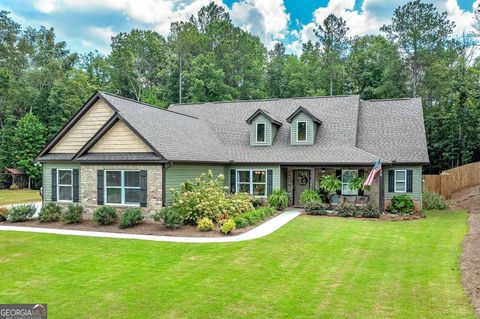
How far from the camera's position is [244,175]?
21.7 meters

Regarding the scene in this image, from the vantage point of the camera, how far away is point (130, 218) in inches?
593

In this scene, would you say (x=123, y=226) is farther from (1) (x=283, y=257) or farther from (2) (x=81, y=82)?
Result: (2) (x=81, y=82)

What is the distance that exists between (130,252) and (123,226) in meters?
4.09

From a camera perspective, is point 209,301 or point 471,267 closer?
point 209,301

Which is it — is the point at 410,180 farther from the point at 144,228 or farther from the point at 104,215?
the point at 104,215

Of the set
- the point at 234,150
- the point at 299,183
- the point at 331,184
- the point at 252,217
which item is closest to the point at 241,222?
the point at 252,217

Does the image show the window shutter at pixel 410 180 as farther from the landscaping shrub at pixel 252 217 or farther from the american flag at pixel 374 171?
the landscaping shrub at pixel 252 217

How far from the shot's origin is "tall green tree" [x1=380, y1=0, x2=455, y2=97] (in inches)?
1331

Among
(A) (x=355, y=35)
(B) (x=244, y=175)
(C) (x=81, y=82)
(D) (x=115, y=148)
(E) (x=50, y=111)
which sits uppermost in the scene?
(A) (x=355, y=35)

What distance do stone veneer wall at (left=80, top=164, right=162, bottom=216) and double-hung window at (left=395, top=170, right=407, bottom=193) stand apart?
12.7 m

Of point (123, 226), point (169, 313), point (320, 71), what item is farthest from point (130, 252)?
point (320, 71)

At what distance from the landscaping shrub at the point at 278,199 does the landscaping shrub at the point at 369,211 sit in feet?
12.7

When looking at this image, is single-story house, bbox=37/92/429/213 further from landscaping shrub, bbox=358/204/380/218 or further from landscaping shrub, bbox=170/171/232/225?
landscaping shrub, bbox=358/204/380/218

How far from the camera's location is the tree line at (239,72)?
3388 cm
